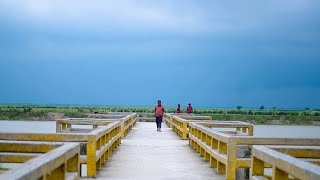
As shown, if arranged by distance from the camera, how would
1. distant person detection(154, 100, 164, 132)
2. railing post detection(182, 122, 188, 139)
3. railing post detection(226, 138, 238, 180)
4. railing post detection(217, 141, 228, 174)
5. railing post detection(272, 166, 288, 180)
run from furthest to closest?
1. distant person detection(154, 100, 164, 132)
2. railing post detection(182, 122, 188, 139)
3. railing post detection(217, 141, 228, 174)
4. railing post detection(226, 138, 238, 180)
5. railing post detection(272, 166, 288, 180)

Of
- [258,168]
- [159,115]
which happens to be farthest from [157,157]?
[159,115]

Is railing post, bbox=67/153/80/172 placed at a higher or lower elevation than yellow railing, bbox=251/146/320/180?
lower

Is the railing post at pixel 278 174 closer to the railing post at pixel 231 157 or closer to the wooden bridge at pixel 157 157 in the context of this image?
the wooden bridge at pixel 157 157

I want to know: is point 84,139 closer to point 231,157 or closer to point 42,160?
point 231,157

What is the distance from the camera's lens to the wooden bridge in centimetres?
607

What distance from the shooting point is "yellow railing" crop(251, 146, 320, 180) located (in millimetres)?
5255

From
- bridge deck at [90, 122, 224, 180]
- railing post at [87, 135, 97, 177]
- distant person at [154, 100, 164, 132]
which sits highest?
distant person at [154, 100, 164, 132]

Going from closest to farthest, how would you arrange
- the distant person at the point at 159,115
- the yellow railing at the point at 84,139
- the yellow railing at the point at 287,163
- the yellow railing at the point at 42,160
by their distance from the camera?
the yellow railing at the point at 42,160, the yellow railing at the point at 287,163, the yellow railing at the point at 84,139, the distant person at the point at 159,115

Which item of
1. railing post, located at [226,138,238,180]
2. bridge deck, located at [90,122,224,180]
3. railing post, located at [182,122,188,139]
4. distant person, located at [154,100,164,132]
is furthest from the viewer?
distant person, located at [154,100,164,132]

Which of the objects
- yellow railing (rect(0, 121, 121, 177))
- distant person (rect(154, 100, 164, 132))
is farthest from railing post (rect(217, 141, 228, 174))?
distant person (rect(154, 100, 164, 132))

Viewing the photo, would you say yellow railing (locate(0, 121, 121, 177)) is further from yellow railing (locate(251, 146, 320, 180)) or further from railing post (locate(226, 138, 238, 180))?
yellow railing (locate(251, 146, 320, 180))

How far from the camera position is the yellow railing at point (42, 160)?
5.09 meters

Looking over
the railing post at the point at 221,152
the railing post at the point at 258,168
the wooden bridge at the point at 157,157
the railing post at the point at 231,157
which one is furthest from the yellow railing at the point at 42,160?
the railing post at the point at 221,152

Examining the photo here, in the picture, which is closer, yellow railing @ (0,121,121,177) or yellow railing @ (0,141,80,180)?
yellow railing @ (0,141,80,180)
